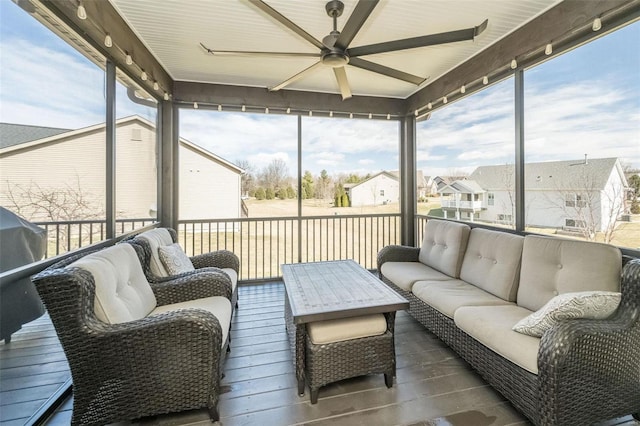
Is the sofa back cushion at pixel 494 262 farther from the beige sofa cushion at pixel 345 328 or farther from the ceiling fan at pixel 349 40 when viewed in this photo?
the ceiling fan at pixel 349 40

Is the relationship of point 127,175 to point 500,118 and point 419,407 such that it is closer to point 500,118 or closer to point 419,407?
point 419,407

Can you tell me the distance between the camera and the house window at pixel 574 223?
95.9 inches

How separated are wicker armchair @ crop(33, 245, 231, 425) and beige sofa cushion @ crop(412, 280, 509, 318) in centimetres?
175

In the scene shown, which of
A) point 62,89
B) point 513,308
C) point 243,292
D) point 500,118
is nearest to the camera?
point 62,89

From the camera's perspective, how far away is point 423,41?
6.40 ft

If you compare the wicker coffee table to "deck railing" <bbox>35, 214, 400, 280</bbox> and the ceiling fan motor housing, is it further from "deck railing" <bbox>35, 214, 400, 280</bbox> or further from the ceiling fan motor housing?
"deck railing" <bbox>35, 214, 400, 280</bbox>

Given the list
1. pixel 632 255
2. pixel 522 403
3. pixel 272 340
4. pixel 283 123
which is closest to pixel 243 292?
pixel 272 340

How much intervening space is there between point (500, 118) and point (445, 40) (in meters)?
1.72

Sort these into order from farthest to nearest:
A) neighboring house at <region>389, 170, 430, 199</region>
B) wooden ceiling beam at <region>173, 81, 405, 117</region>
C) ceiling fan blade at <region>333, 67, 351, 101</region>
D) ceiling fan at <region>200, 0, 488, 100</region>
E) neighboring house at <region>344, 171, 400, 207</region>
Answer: neighboring house at <region>344, 171, 400, 207</region>, neighboring house at <region>389, 170, 430, 199</region>, wooden ceiling beam at <region>173, 81, 405, 117</region>, ceiling fan blade at <region>333, 67, 351, 101</region>, ceiling fan at <region>200, 0, 488, 100</region>

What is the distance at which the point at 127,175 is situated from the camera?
2.96 m

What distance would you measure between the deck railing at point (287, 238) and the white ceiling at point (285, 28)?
2.10 m

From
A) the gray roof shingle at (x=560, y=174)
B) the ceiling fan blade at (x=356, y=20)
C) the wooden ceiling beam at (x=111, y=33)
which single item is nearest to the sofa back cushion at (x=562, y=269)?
the gray roof shingle at (x=560, y=174)

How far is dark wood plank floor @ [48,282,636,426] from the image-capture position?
1.73 meters

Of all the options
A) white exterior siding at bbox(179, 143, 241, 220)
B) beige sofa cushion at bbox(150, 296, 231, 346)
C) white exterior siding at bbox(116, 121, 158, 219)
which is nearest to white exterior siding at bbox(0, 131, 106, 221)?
white exterior siding at bbox(116, 121, 158, 219)
